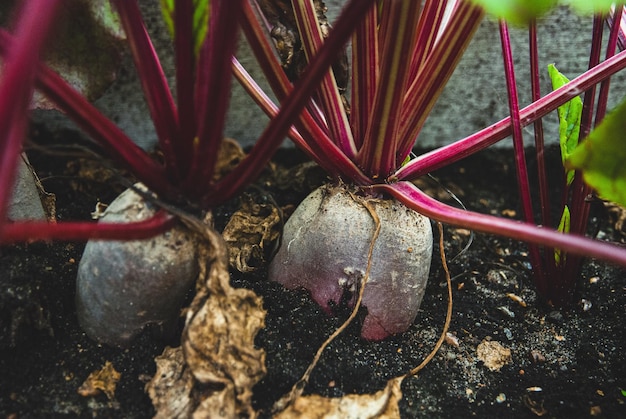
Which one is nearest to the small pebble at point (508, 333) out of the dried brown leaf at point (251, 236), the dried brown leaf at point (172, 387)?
the dried brown leaf at point (251, 236)

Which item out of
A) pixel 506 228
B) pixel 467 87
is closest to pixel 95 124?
pixel 506 228

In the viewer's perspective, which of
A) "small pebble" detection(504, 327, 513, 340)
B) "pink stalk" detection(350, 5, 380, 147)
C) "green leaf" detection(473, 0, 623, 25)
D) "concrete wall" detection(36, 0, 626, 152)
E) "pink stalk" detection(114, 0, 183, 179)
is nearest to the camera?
"green leaf" detection(473, 0, 623, 25)

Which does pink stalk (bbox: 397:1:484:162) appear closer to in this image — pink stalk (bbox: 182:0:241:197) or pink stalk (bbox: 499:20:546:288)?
pink stalk (bbox: 499:20:546:288)

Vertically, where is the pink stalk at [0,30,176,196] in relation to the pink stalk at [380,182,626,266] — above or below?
above

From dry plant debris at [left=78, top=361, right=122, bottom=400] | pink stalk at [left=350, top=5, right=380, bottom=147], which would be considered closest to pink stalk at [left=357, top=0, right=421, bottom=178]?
pink stalk at [left=350, top=5, right=380, bottom=147]

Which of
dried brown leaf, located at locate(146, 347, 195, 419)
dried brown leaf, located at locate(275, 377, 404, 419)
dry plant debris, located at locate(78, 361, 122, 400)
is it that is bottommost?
dry plant debris, located at locate(78, 361, 122, 400)

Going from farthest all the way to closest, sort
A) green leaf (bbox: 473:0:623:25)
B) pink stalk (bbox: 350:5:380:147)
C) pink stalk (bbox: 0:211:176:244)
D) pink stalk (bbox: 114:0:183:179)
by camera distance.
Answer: pink stalk (bbox: 350:5:380:147)
pink stalk (bbox: 114:0:183:179)
pink stalk (bbox: 0:211:176:244)
green leaf (bbox: 473:0:623:25)
